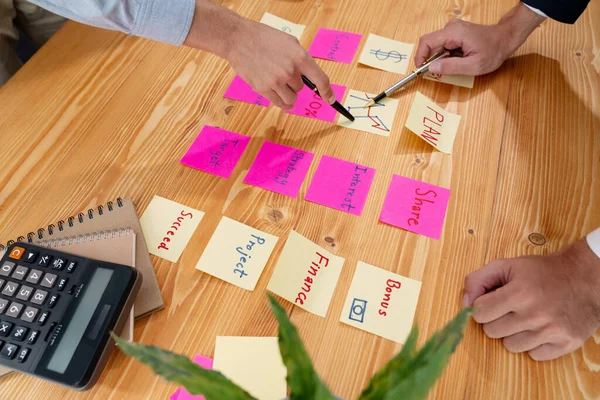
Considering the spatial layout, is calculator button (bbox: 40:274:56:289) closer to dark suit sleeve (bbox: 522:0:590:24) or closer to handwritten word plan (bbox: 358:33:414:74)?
handwritten word plan (bbox: 358:33:414:74)

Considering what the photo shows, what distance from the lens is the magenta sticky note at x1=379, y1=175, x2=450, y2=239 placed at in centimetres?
61

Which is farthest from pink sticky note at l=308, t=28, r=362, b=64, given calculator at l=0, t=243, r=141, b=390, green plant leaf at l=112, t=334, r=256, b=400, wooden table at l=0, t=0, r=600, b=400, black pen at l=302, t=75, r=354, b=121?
green plant leaf at l=112, t=334, r=256, b=400

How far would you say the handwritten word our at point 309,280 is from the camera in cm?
55

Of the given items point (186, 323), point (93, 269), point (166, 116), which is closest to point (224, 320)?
point (186, 323)

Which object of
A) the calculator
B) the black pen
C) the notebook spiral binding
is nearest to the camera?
the calculator

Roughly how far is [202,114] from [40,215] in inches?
11.9

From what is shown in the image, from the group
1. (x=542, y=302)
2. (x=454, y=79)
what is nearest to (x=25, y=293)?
(x=542, y=302)

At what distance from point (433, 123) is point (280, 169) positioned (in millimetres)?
268

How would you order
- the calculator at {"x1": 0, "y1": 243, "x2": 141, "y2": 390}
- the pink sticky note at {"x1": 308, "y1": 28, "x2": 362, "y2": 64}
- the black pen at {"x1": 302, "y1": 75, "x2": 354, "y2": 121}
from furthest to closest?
the pink sticky note at {"x1": 308, "y1": 28, "x2": 362, "y2": 64} → the black pen at {"x1": 302, "y1": 75, "x2": 354, "y2": 121} → the calculator at {"x1": 0, "y1": 243, "x2": 141, "y2": 390}

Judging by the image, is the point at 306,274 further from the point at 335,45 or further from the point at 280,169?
the point at 335,45

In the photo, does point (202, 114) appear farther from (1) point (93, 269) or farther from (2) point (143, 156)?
(1) point (93, 269)

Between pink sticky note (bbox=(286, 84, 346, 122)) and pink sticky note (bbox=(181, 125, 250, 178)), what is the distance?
113 mm

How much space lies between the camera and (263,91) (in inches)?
27.2

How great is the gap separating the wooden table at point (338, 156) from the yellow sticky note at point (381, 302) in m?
0.01
